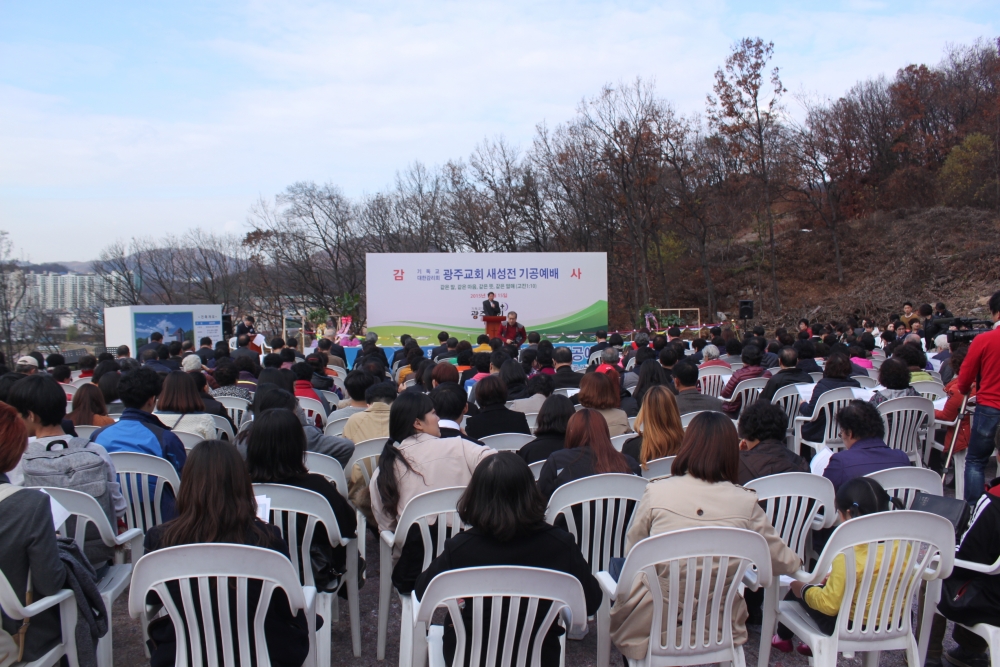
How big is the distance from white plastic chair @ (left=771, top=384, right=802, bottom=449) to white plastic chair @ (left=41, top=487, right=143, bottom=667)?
14.8ft

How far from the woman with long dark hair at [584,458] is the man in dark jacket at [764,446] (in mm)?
517

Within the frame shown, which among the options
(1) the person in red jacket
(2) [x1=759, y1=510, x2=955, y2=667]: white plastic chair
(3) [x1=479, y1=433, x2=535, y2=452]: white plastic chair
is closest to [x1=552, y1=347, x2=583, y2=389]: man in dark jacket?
(3) [x1=479, y1=433, x2=535, y2=452]: white plastic chair

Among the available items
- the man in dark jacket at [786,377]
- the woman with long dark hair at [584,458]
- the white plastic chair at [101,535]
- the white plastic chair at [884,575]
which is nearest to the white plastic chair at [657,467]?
the woman with long dark hair at [584,458]

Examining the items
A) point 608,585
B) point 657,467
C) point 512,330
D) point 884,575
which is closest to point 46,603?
point 608,585

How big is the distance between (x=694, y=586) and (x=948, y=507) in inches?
40.0

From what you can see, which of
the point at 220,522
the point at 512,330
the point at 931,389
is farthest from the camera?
the point at 512,330

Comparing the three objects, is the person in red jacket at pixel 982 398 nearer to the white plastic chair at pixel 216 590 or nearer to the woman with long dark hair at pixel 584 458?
the woman with long dark hair at pixel 584 458

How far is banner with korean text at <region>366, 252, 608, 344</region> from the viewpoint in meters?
14.3

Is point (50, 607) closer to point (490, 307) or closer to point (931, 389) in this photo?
point (931, 389)

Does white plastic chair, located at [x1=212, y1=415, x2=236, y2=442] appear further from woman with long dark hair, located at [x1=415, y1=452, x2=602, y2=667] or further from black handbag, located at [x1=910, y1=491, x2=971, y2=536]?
black handbag, located at [x1=910, y1=491, x2=971, y2=536]

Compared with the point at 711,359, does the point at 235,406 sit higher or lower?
lower

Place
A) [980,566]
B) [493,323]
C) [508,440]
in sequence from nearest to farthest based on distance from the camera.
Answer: [980,566]
[508,440]
[493,323]

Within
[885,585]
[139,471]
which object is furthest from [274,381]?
[885,585]

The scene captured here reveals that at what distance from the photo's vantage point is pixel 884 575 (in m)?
1.99
